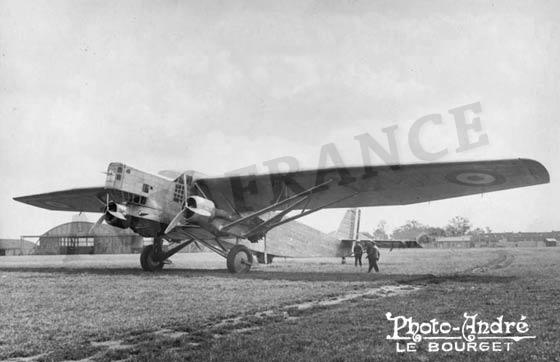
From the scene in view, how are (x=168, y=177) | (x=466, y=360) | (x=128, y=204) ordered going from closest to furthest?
(x=466, y=360)
(x=128, y=204)
(x=168, y=177)

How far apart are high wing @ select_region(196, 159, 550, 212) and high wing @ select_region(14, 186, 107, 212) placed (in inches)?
184

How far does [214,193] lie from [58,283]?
19.4 feet

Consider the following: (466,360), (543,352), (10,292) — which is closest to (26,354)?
(466,360)

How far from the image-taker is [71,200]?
62.6 ft

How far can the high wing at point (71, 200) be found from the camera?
56.9ft

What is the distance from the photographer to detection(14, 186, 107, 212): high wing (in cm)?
1734

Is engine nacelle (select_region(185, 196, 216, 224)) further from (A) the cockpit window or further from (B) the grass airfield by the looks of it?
(B) the grass airfield

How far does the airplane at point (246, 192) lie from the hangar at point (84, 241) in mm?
41391

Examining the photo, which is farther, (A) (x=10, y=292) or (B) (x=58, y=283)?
(B) (x=58, y=283)

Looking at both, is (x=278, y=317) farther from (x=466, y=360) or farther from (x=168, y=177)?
(x=168, y=177)

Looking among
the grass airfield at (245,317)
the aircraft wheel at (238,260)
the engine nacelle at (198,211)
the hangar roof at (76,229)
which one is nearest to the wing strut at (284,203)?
the aircraft wheel at (238,260)

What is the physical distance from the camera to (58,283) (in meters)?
11.7

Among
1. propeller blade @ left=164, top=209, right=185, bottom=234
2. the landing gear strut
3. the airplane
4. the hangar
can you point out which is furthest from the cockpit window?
the hangar

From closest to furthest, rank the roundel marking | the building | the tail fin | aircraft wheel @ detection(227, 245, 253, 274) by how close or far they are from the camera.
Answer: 1. the roundel marking
2. aircraft wheel @ detection(227, 245, 253, 274)
3. the tail fin
4. the building
